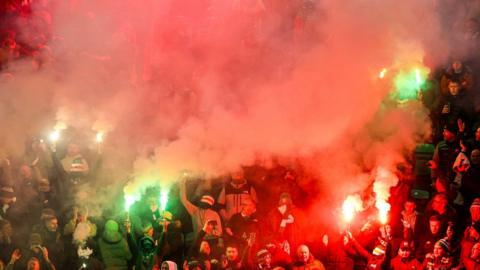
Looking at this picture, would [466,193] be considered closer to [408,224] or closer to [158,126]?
[408,224]

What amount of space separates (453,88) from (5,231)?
258 inches

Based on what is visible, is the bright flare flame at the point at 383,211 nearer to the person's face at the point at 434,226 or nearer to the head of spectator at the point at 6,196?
the person's face at the point at 434,226

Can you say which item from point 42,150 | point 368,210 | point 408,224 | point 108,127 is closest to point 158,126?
point 108,127

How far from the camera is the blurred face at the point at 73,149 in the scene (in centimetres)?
866

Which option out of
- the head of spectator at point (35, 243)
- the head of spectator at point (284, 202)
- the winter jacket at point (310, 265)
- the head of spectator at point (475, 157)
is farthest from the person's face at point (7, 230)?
the head of spectator at point (475, 157)

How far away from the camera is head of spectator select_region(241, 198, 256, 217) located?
26.9 ft

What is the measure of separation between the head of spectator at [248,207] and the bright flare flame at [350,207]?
4.35 ft

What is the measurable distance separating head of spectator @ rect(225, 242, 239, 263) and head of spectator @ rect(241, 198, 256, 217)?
480 mm

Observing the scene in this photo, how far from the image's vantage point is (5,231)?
26.6 feet

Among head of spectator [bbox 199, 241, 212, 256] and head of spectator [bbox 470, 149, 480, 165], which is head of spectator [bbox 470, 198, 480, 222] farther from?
head of spectator [bbox 199, 241, 212, 256]

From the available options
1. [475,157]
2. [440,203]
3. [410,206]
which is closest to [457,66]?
[475,157]

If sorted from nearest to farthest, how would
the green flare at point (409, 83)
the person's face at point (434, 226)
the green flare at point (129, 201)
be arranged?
the person's face at point (434, 226), the green flare at point (409, 83), the green flare at point (129, 201)

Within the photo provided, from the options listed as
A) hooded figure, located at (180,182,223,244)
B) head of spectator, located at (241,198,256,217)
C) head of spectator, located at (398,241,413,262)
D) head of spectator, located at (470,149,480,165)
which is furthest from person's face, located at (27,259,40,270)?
head of spectator, located at (470,149,480,165)

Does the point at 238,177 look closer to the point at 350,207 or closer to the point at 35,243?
the point at 350,207
